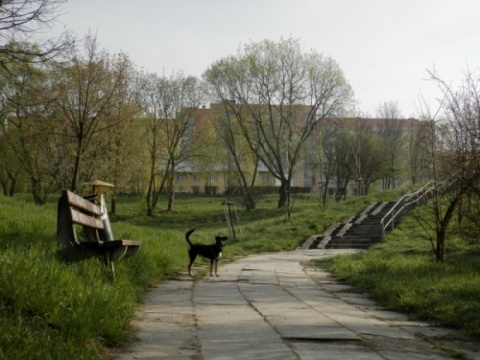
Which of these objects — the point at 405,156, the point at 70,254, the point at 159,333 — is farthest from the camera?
the point at 405,156

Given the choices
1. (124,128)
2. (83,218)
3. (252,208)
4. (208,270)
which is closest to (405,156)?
(252,208)

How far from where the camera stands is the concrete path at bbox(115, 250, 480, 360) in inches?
212

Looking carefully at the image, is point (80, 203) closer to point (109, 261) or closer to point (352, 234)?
point (109, 261)

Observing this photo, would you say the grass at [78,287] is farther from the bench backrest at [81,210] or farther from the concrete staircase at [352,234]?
the concrete staircase at [352,234]

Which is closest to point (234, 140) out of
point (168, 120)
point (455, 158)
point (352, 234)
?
point (168, 120)

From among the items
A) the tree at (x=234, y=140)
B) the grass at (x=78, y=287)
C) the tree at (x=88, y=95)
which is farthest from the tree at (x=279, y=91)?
the grass at (x=78, y=287)

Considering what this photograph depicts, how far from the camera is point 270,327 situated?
662 cm

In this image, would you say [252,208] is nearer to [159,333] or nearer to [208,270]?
[208,270]

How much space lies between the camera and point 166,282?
35.9 ft

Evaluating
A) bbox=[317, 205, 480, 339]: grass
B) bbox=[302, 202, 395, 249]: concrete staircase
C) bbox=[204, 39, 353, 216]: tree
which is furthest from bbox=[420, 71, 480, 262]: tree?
bbox=[204, 39, 353, 216]: tree

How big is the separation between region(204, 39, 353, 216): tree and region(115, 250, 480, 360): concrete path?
35.7 metres

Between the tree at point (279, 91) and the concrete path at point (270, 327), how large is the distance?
35677mm

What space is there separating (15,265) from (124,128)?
1209 inches

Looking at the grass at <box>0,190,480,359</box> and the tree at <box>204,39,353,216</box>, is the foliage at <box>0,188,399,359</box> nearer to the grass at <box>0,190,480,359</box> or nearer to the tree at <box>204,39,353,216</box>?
the grass at <box>0,190,480,359</box>
